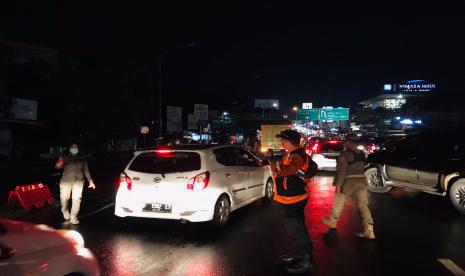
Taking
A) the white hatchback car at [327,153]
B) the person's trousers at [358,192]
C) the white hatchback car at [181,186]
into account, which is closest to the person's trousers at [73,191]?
the white hatchback car at [181,186]

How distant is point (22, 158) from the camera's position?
91.8ft

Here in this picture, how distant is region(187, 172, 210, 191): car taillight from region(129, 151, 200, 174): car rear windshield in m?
0.18

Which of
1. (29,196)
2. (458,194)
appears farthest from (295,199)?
(29,196)

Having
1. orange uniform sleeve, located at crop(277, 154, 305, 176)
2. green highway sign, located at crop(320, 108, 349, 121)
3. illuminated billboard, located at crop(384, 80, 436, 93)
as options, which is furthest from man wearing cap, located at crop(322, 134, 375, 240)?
illuminated billboard, located at crop(384, 80, 436, 93)

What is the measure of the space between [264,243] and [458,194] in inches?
200

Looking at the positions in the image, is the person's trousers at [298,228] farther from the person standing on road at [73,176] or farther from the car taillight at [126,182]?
the person standing on road at [73,176]

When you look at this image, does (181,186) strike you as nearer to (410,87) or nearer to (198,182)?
(198,182)

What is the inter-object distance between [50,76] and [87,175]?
69.5 ft

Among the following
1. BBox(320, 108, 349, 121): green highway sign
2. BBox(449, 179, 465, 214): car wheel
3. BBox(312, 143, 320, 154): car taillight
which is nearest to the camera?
BBox(449, 179, 465, 214): car wheel

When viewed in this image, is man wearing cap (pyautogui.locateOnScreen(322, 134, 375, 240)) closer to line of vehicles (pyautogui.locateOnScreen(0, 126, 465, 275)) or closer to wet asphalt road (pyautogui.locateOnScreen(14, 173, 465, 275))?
wet asphalt road (pyautogui.locateOnScreen(14, 173, 465, 275))

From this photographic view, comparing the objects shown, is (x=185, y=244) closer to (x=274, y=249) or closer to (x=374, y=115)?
(x=274, y=249)

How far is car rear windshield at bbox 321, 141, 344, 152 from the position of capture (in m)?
18.2

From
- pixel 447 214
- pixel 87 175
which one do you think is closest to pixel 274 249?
pixel 87 175

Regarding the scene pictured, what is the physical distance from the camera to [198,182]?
24.7ft
